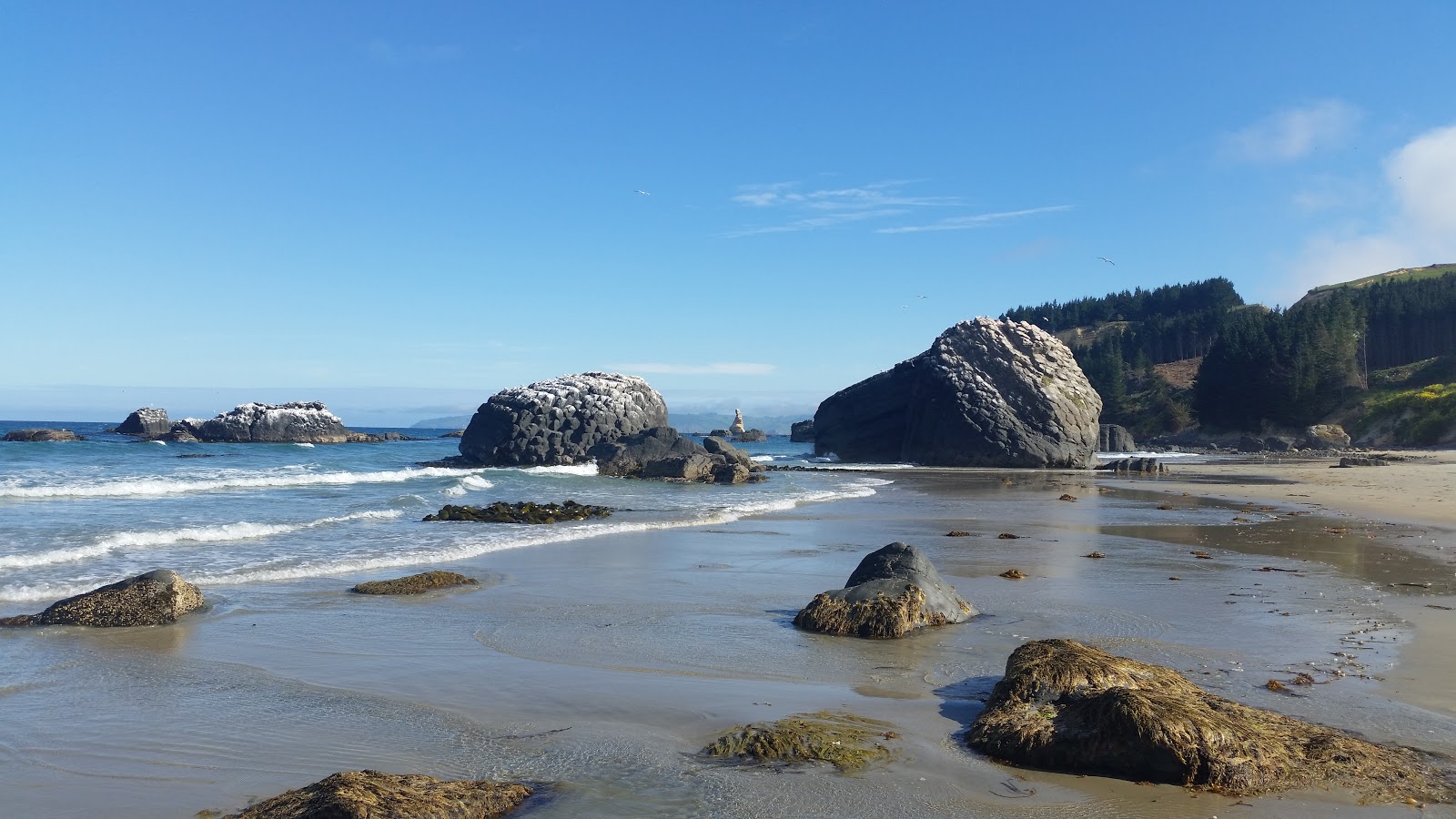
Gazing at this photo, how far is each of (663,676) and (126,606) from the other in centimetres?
551

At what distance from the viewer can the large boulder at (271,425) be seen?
66.8 m

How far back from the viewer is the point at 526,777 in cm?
483

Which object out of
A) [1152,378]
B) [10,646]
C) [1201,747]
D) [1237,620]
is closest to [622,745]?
[1201,747]

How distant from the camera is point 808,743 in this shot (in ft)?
17.1

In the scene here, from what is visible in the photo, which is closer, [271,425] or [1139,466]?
[1139,466]

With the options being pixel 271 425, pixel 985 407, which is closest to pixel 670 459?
pixel 985 407

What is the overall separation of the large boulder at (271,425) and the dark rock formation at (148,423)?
2.71 meters

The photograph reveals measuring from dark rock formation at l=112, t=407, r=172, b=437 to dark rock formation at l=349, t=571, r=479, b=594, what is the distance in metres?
69.8

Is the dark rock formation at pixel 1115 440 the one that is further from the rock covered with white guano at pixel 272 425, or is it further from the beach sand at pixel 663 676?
the rock covered with white guano at pixel 272 425

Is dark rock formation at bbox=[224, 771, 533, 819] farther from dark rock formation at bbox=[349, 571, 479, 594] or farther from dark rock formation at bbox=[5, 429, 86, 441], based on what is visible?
dark rock formation at bbox=[5, 429, 86, 441]

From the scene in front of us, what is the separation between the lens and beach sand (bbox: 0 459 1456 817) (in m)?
4.68

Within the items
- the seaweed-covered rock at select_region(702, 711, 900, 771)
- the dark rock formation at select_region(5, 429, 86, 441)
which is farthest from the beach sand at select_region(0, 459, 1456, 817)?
the dark rock formation at select_region(5, 429, 86, 441)

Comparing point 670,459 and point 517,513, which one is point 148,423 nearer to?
point 670,459

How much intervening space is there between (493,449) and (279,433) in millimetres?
36217
